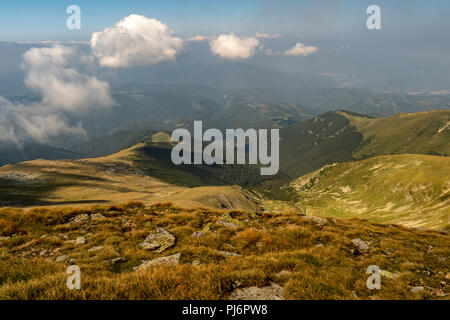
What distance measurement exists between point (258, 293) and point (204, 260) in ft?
14.6

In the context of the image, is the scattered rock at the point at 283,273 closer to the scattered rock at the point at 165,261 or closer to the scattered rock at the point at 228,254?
the scattered rock at the point at 228,254

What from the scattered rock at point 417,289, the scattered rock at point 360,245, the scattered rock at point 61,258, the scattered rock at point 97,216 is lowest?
the scattered rock at point 97,216

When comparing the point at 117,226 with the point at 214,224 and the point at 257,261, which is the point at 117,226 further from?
the point at 257,261

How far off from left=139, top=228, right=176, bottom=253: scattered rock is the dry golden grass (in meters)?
0.55

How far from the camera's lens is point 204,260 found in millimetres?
11664

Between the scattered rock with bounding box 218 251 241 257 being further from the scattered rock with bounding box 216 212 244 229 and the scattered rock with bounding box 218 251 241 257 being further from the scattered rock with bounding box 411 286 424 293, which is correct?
the scattered rock with bounding box 411 286 424 293

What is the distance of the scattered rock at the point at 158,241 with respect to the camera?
46.9 ft

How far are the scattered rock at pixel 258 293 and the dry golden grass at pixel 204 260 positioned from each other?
28 cm

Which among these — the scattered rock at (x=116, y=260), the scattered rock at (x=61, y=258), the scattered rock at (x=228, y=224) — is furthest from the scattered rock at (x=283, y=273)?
the scattered rock at (x=61, y=258)

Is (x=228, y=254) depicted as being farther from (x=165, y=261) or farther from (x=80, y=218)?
(x=80, y=218)

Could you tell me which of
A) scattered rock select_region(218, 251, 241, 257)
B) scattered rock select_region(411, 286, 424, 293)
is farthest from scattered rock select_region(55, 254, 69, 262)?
scattered rock select_region(411, 286, 424, 293)

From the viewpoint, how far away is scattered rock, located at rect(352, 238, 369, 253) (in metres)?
15.4

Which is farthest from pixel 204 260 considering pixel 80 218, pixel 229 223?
pixel 80 218
